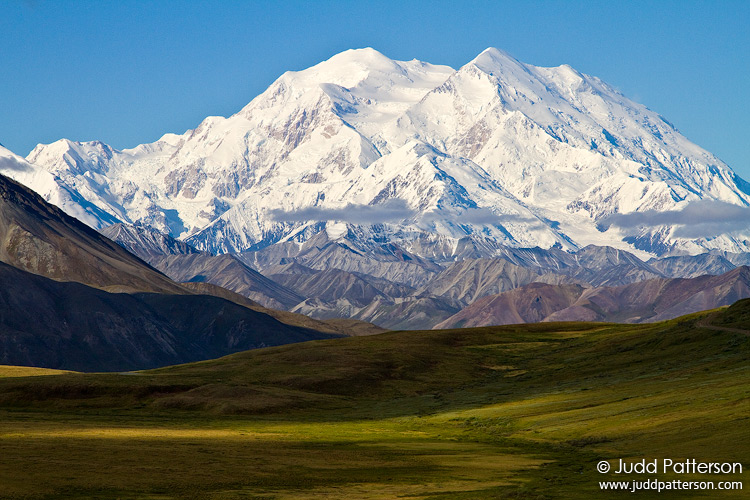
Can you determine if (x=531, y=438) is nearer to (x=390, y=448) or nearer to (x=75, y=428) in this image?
(x=390, y=448)

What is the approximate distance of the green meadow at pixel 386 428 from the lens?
242ft

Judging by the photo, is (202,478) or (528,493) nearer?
(528,493)

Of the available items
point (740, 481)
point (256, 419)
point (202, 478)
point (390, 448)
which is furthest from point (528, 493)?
point (256, 419)

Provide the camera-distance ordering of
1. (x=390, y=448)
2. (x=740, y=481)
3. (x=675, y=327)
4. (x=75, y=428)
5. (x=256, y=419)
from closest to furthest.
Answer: (x=740, y=481) → (x=390, y=448) → (x=75, y=428) → (x=256, y=419) → (x=675, y=327)

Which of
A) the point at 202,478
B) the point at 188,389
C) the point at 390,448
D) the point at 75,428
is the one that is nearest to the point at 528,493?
the point at 202,478

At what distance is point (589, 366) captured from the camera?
181m

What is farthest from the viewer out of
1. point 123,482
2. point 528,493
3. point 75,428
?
point 75,428

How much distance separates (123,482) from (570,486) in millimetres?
35527

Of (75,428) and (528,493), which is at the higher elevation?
(75,428)

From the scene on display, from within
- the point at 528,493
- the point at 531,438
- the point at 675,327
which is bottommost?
the point at 528,493

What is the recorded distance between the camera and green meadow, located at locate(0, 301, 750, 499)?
7375 cm

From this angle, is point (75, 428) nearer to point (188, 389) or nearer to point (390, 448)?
point (390, 448)

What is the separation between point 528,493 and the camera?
68.0 metres

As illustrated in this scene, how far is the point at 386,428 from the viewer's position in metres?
132
